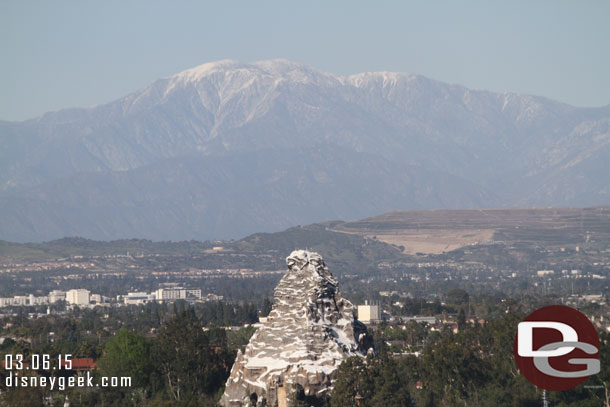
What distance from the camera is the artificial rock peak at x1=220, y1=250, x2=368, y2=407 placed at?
62406 millimetres

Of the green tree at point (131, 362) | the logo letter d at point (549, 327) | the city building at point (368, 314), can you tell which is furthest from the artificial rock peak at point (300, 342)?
the city building at point (368, 314)

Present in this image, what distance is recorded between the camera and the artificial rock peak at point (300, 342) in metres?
62.4

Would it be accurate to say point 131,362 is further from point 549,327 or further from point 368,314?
point 368,314

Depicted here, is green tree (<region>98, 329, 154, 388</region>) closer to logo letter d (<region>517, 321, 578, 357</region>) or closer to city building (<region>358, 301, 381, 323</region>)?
logo letter d (<region>517, 321, 578, 357</region>)

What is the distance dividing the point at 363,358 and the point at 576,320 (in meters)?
12.6

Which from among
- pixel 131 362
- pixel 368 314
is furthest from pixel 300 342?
pixel 368 314

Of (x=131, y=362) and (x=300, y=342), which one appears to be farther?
(x=131, y=362)

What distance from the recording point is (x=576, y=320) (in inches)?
2124

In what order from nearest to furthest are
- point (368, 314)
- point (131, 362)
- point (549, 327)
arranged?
point (549, 327), point (131, 362), point (368, 314)

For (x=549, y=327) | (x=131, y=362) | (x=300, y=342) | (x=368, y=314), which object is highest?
(x=549, y=327)

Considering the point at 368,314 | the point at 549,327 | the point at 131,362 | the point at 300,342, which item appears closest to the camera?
the point at 549,327

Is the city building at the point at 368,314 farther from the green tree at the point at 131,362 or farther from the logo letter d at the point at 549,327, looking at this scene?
the logo letter d at the point at 549,327

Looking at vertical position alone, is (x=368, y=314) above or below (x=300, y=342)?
below

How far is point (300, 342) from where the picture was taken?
63.1 metres
